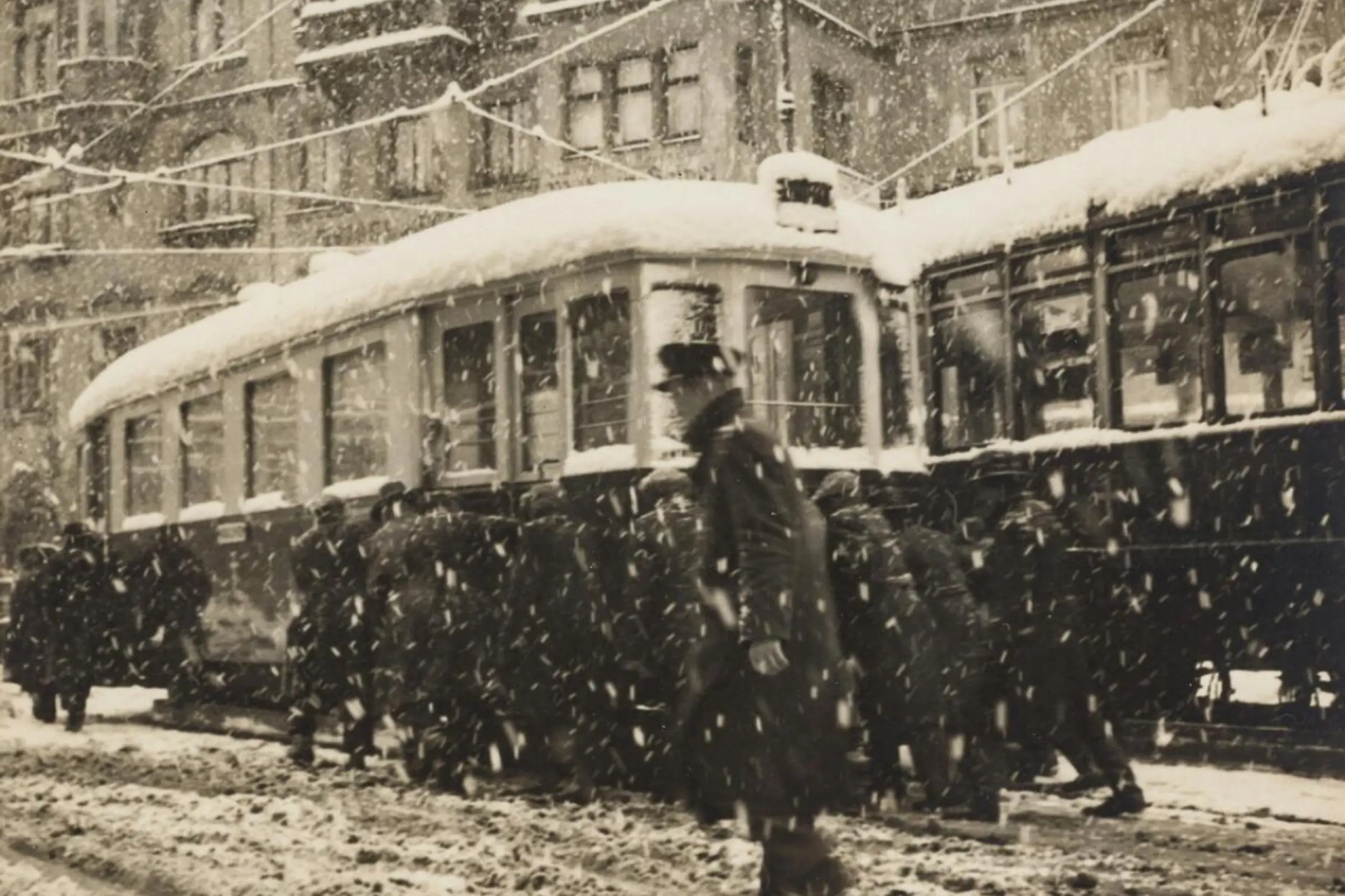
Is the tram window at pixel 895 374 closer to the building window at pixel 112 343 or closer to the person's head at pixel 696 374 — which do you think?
the person's head at pixel 696 374

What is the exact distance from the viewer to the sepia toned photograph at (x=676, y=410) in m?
4.79

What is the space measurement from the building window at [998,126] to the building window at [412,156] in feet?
6.52

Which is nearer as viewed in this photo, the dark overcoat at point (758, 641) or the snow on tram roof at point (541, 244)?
the dark overcoat at point (758, 641)

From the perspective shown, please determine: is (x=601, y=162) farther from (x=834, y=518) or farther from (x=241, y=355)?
A: (x=241, y=355)

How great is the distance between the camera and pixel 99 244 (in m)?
5.86

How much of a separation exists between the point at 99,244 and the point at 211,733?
3035 mm

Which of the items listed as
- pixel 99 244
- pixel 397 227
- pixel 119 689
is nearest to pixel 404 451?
pixel 397 227

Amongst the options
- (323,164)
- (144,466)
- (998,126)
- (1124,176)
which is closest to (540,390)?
(323,164)

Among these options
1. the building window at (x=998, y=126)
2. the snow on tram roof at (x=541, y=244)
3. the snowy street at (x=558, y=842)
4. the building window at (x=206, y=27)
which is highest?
the building window at (x=206, y=27)

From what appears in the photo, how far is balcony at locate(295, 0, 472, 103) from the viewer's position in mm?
5512

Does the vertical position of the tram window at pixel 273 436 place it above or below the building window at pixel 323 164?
below

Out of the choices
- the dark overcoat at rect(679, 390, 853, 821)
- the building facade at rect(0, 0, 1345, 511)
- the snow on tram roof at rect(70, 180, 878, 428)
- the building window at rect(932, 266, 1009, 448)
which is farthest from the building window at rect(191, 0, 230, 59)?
the building window at rect(932, 266, 1009, 448)

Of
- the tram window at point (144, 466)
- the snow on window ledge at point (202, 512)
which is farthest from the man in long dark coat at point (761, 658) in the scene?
the tram window at point (144, 466)

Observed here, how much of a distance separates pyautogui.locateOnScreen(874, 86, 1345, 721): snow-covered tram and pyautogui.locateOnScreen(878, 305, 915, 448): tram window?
0.41ft
